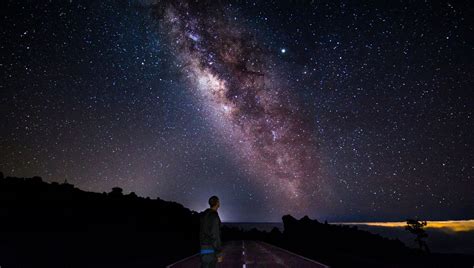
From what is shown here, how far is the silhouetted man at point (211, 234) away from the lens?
6863 mm

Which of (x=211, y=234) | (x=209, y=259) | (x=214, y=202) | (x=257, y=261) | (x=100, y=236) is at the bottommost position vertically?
(x=209, y=259)

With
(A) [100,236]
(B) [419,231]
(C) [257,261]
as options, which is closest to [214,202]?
(C) [257,261]

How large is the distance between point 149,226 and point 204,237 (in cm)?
3996

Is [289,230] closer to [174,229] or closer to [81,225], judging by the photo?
[174,229]

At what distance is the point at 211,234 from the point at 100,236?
29037mm

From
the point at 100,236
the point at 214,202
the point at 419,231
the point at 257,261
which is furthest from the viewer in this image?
the point at 419,231

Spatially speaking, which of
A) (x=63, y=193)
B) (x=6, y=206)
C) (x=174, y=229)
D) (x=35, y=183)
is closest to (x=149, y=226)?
(x=174, y=229)

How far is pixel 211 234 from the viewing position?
22.5 ft

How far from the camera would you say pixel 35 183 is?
36062 millimetres

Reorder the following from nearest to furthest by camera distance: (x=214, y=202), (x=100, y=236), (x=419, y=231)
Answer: (x=214, y=202) < (x=100, y=236) < (x=419, y=231)

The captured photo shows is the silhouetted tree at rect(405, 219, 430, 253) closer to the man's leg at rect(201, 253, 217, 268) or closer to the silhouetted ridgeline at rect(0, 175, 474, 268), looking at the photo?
the silhouetted ridgeline at rect(0, 175, 474, 268)

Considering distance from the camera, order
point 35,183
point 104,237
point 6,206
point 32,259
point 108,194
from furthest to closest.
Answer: point 108,194 → point 35,183 → point 104,237 → point 6,206 → point 32,259

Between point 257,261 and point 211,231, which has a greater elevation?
point 211,231

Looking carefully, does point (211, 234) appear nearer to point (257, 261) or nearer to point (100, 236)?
point (257, 261)
